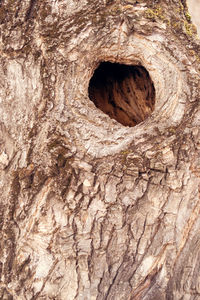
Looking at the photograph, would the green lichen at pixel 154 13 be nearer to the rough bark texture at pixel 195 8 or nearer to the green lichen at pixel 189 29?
the green lichen at pixel 189 29

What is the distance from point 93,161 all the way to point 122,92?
735 millimetres

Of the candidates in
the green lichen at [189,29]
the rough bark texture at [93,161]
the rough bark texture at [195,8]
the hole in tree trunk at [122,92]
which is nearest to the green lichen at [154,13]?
the rough bark texture at [93,161]

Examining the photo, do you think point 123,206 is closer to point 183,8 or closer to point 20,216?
point 20,216

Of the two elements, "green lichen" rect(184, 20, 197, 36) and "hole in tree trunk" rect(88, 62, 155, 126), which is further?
"hole in tree trunk" rect(88, 62, 155, 126)

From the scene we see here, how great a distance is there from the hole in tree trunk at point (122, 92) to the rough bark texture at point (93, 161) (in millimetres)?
362

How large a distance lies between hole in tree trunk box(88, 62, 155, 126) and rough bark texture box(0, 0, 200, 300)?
1.19 ft

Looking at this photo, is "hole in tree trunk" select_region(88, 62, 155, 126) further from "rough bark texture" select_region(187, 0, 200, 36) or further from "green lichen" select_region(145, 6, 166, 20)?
"rough bark texture" select_region(187, 0, 200, 36)

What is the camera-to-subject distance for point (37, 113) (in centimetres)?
165

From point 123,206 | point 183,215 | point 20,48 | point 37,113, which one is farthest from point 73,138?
point 183,215

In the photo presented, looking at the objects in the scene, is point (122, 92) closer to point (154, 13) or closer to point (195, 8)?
point (154, 13)

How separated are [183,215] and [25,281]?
0.85 meters

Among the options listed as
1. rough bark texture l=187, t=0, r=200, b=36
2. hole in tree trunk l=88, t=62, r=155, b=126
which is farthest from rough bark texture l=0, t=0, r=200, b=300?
rough bark texture l=187, t=0, r=200, b=36

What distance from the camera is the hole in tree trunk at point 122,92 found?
202 centimetres

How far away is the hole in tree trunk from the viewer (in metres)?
2.02
